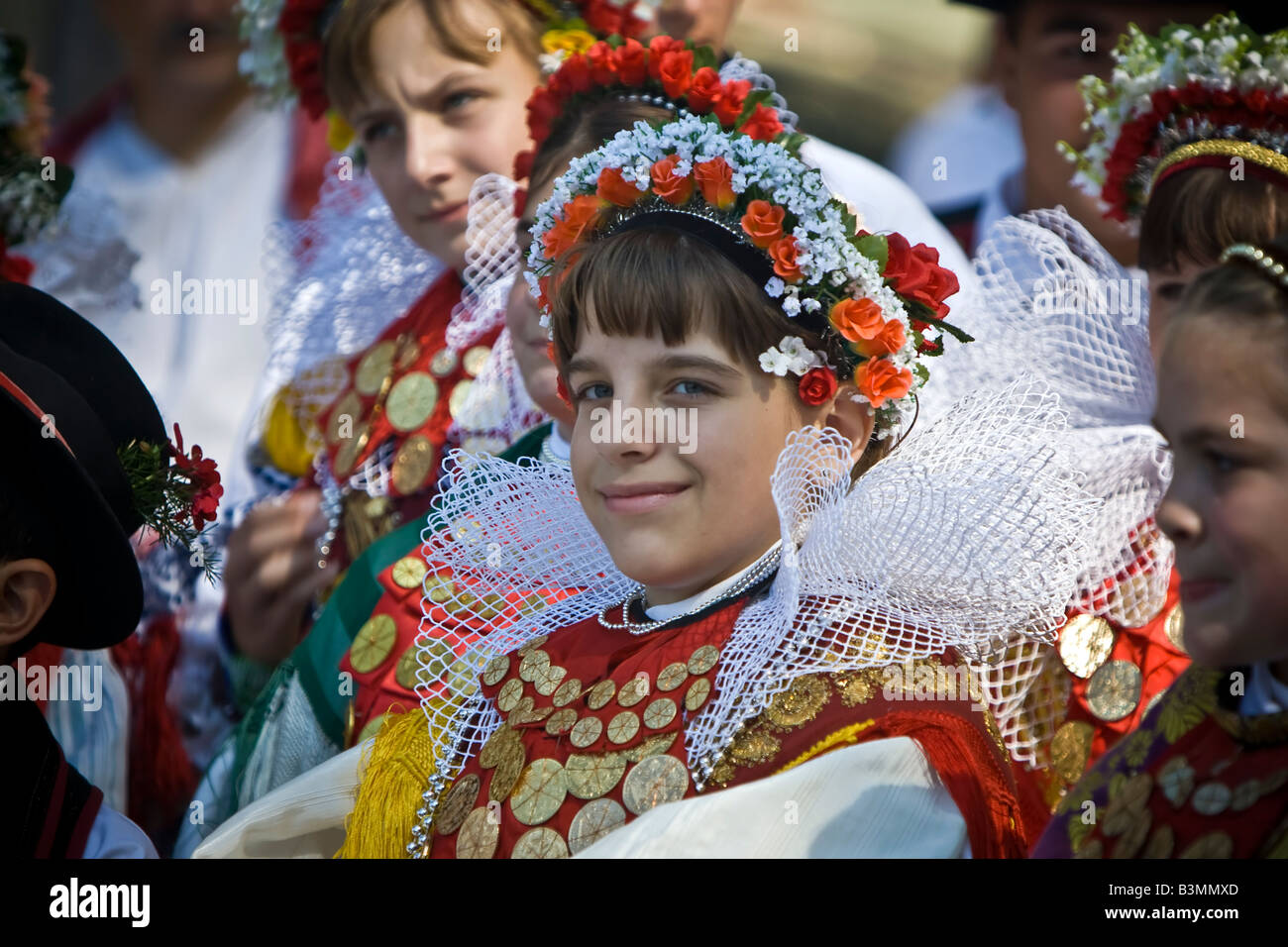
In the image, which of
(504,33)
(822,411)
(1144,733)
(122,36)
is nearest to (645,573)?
(822,411)

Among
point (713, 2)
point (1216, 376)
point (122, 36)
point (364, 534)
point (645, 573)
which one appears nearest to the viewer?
point (1216, 376)

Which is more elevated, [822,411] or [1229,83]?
[1229,83]

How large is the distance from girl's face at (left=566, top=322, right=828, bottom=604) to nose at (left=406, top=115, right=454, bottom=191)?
1.15 metres

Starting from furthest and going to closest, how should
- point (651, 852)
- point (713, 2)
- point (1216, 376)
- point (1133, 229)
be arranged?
point (713, 2) < point (1133, 229) < point (651, 852) < point (1216, 376)

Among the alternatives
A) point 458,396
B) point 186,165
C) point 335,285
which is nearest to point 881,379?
point 458,396

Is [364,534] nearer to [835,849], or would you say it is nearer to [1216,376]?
[835,849]

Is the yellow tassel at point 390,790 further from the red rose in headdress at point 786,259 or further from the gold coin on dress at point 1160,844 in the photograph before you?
the gold coin on dress at point 1160,844

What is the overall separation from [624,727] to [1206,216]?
113 centimetres

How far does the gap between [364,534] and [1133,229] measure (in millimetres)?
1533

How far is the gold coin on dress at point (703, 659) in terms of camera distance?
1.96 m

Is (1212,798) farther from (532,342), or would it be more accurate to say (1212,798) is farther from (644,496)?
(532,342)

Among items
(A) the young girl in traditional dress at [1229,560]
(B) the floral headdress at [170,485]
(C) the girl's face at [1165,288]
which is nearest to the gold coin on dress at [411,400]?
(B) the floral headdress at [170,485]

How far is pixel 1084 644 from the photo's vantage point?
2342 mm

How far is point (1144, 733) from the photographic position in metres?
1.83
